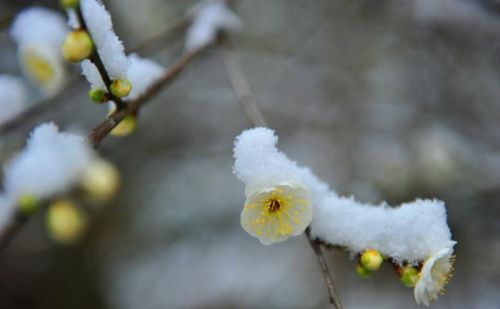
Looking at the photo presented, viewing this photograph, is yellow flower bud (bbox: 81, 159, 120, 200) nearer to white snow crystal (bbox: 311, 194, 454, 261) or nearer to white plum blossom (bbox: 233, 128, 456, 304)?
white plum blossom (bbox: 233, 128, 456, 304)

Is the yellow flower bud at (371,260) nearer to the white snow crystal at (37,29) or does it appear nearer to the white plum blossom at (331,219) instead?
the white plum blossom at (331,219)

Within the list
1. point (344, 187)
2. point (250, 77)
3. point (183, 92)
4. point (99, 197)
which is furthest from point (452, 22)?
point (99, 197)

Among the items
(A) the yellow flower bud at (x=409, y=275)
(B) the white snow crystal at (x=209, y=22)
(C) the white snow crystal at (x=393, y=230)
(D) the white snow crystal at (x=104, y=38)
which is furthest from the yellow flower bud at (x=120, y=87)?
(B) the white snow crystal at (x=209, y=22)

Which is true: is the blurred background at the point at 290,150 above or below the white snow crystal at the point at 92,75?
below

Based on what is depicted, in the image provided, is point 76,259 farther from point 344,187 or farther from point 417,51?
point 417,51

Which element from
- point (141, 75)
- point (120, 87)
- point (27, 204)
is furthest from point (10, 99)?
point (27, 204)

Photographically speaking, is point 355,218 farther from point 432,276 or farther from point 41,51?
point 41,51
